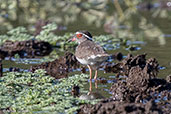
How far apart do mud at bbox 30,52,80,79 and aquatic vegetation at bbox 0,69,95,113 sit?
0.79 meters

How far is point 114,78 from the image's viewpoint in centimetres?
1062

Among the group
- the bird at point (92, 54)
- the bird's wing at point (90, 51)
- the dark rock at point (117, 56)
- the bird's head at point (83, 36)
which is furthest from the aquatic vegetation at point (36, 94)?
the dark rock at point (117, 56)

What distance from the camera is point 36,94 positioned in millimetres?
8477

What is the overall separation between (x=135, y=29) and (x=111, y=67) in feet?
A: 20.5

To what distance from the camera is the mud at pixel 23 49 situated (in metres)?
13.5

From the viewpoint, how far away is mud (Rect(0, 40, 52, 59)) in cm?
1349

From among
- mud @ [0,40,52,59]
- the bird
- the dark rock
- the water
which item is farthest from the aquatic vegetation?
mud @ [0,40,52,59]

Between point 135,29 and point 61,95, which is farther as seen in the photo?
point 135,29

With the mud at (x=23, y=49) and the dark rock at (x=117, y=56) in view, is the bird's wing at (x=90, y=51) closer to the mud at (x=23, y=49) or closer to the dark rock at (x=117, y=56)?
the dark rock at (x=117, y=56)

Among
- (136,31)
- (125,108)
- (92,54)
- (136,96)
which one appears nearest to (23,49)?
(92,54)

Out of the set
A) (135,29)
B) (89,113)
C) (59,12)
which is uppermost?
(59,12)

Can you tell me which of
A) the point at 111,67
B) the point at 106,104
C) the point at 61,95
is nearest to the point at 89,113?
the point at 106,104

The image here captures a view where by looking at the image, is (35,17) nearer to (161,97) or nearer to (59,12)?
(59,12)

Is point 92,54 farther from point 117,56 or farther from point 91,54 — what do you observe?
point 117,56
